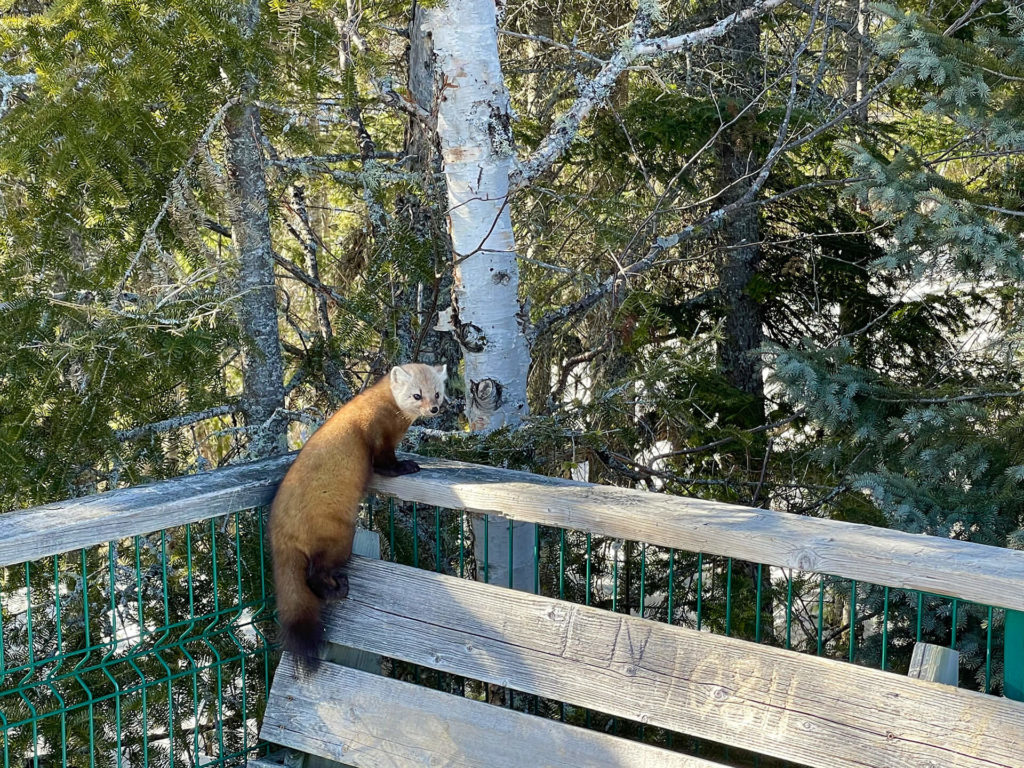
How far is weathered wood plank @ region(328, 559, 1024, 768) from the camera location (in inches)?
89.5

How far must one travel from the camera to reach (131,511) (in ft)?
9.34

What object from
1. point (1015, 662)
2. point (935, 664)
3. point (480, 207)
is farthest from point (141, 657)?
point (1015, 662)

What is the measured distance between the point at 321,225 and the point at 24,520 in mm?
6140

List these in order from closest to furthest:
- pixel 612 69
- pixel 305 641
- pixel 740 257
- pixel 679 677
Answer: pixel 679 677 → pixel 305 641 → pixel 612 69 → pixel 740 257

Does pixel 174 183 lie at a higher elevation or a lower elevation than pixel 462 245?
higher

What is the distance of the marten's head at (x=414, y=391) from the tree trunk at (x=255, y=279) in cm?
82

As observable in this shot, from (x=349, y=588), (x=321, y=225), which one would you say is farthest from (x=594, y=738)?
(x=321, y=225)

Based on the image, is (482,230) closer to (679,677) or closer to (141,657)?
(141,657)

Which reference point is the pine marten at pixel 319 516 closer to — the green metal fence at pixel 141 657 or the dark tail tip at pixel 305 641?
the dark tail tip at pixel 305 641

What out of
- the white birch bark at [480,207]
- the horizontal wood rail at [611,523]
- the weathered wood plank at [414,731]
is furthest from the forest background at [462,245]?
the weathered wood plank at [414,731]

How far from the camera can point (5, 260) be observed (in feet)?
Result: 13.7

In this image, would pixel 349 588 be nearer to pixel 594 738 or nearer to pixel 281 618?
pixel 281 618

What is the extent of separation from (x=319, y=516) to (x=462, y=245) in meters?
1.73

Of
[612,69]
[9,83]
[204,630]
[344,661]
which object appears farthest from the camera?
[612,69]
